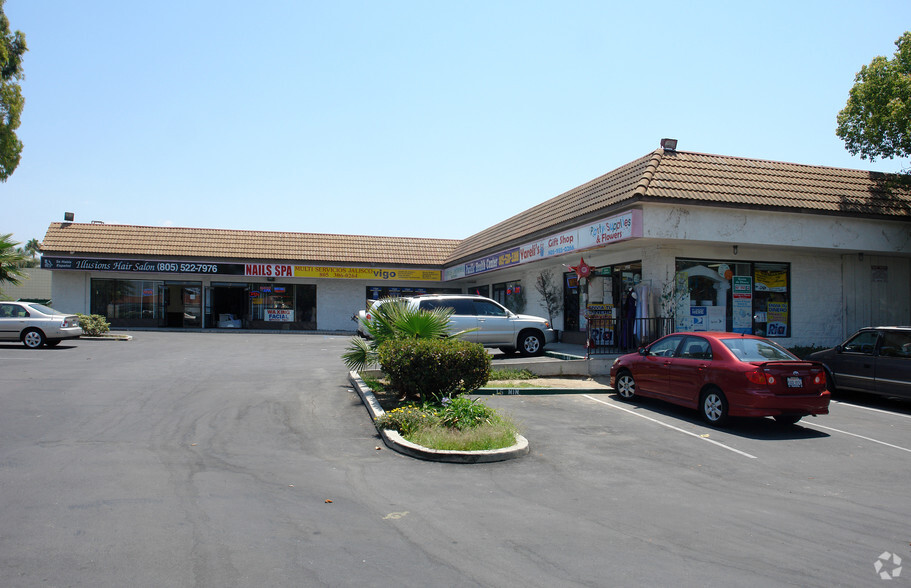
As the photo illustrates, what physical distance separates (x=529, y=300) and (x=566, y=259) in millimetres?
3983

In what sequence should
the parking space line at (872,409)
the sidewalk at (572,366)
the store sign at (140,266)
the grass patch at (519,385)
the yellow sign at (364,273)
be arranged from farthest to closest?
the yellow sign at (364,273)
the store sign at (140,266)
the sidewalk at (572,366)
the grass patch at (519,385)
the parking space line at (872,409)

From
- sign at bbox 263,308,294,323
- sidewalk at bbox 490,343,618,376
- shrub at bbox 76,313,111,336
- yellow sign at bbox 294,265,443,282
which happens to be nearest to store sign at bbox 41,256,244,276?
sign at bbox 263,308,294,323

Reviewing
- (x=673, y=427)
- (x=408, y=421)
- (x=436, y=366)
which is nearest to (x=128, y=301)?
(x=436, y=366)

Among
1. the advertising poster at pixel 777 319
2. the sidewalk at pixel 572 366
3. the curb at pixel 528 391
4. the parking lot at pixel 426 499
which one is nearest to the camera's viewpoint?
the parking lot at pixel 426 499

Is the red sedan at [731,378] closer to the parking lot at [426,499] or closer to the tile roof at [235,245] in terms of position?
the parking lot at [426,499]

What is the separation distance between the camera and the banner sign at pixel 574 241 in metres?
14.6

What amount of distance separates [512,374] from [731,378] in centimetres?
585

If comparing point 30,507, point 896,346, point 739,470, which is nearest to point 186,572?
point 30,507

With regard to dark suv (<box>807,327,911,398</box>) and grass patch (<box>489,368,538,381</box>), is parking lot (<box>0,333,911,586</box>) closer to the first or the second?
dark suv (<box>807,327,911,398</box>)

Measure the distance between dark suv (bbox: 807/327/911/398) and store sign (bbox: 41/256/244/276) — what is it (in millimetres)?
26404

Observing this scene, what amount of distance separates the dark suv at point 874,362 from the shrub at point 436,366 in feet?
25.6

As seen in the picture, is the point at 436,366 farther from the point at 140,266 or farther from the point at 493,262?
the point at 140,266

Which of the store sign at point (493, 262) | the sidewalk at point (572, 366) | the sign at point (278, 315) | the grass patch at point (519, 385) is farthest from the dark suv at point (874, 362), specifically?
the sign at point (278, 315)

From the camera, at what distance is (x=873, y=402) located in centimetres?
1294
